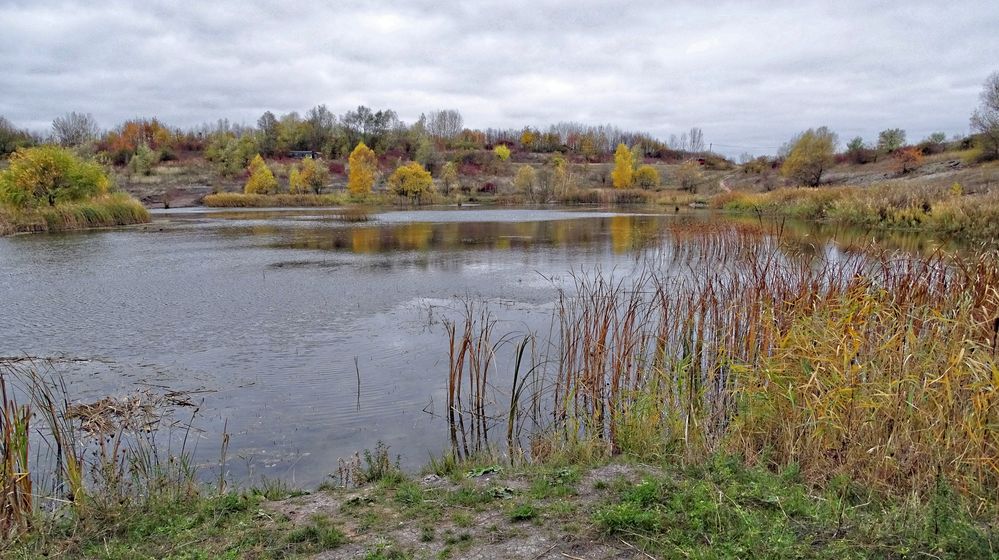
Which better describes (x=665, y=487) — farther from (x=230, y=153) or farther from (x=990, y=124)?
(x=230, y=153)

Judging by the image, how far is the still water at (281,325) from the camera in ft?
20.5

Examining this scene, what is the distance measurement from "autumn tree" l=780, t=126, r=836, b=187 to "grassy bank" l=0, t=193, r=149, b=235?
56.2 m

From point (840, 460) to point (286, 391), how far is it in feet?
20.0

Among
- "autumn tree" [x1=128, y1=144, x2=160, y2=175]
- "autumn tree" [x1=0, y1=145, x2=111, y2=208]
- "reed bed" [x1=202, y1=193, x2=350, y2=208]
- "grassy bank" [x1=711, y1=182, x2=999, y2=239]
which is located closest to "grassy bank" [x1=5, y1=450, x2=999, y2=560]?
"grassy bank" [x1=711, y1=182, x2=999, y2=239]

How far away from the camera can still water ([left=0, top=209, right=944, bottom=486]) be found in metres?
6.26

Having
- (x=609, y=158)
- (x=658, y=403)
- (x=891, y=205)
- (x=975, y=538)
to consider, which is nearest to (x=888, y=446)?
(x=975, y=538)

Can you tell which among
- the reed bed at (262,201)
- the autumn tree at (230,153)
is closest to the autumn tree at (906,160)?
the reed bed at (262,201)

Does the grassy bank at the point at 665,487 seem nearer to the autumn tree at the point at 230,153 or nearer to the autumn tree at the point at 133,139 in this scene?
the autumn tree at the point at 230,153

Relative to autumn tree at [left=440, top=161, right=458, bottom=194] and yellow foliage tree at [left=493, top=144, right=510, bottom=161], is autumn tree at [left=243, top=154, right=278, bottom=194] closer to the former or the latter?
autumn tree at [left=440, top=161, right=458, bottom=194]

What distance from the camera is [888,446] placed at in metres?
3.99

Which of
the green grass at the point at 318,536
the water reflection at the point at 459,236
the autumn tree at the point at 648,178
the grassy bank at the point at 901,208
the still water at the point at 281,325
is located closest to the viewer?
the green grass at the point at 318,536

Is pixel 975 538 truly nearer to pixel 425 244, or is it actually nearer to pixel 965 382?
pixel 965 382

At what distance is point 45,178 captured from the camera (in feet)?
97.1

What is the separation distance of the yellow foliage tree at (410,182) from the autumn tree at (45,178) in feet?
119
